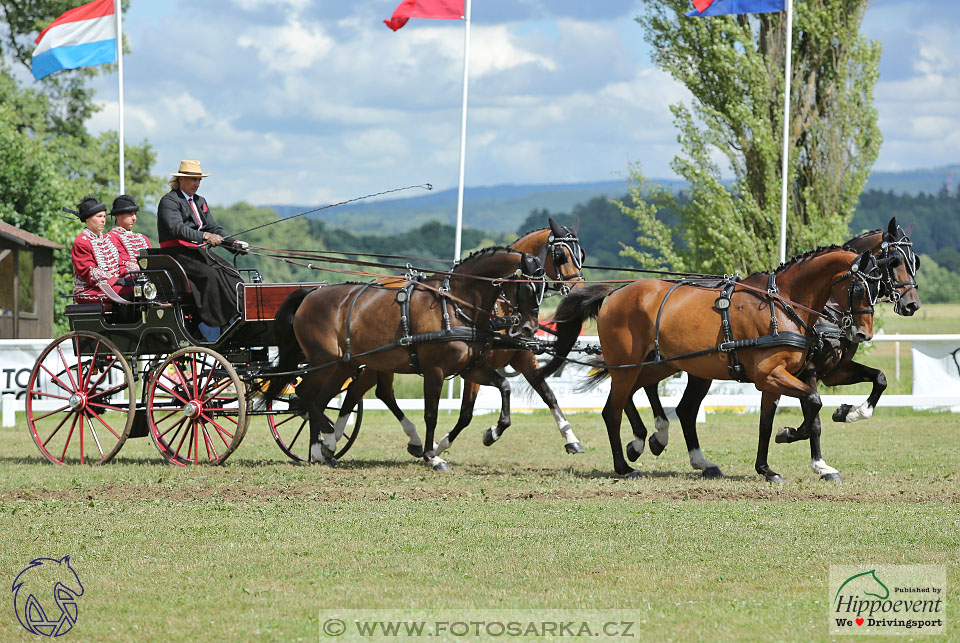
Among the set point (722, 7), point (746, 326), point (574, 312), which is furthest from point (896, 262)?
point (722, 7)

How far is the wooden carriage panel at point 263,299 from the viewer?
37.1ft

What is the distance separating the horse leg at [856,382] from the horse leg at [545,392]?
2.53 m

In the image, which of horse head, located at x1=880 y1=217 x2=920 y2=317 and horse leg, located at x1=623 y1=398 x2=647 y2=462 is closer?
horse head, located at x1=880 y1=217 x2=920 y2=317

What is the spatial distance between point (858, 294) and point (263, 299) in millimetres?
5376

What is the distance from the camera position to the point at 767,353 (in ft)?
31.8

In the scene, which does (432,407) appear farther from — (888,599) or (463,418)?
(888,599)

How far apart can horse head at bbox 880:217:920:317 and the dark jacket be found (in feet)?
18.8

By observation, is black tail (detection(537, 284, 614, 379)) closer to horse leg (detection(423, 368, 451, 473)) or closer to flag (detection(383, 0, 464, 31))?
horse leg (detection(423, 368, 451, 473))

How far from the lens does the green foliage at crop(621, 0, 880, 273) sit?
2019 centimetres

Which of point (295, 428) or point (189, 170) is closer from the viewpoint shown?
point (189, 170)

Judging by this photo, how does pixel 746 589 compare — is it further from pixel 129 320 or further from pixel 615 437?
pixel 129 320

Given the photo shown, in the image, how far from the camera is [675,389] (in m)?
17.5

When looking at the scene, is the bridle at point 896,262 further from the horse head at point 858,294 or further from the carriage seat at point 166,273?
the carriage seat at point 166,273

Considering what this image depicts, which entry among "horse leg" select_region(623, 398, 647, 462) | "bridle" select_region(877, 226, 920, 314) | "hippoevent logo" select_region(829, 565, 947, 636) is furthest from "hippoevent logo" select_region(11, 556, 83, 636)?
"bridle" select_region(877, 226, 920, 314)
